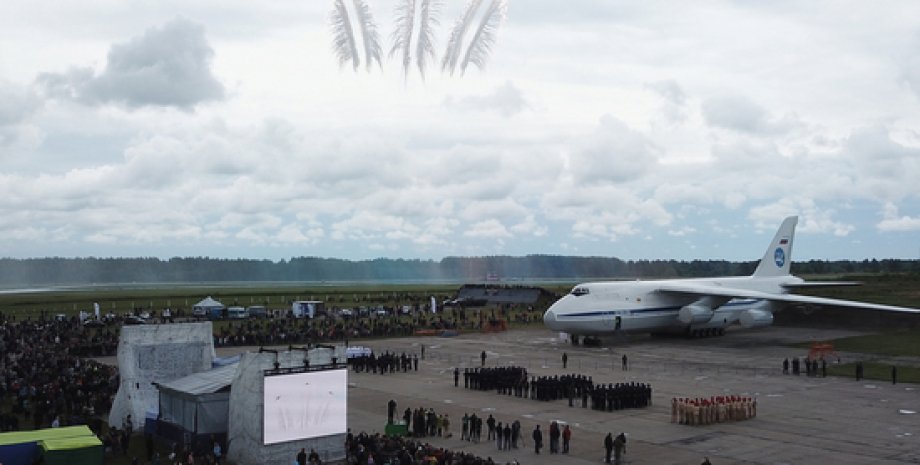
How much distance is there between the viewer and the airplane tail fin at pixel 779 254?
204 feet

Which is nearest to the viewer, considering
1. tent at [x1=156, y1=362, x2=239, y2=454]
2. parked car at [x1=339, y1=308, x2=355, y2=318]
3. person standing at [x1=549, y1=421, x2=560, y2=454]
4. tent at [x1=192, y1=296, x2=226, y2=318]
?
person standing at [x1=549, y1=421, x2=560, y2=454]

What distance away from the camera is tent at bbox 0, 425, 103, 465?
1822 centimetres

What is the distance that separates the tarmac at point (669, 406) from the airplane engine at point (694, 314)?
202 cm

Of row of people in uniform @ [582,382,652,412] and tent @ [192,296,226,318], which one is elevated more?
tent @ [192,296,226,318]

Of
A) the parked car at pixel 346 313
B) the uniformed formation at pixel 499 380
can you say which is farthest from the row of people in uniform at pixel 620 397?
the parked car at pixel 346 313

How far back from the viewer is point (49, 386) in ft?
95.1

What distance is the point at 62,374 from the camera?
32531mm

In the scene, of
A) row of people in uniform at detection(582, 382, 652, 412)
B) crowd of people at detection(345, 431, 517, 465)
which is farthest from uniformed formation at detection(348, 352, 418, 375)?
crowd of people at detection(345, 431, 517, 465)

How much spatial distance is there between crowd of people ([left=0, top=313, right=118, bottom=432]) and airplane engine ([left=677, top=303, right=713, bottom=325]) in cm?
3417

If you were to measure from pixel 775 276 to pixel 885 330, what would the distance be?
8813 mm

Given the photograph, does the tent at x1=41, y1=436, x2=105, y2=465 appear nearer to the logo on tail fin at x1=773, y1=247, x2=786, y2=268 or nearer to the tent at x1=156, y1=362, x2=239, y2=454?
the tent at x1=156, y1=362, x2=239, y2=454

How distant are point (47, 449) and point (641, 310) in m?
38.2

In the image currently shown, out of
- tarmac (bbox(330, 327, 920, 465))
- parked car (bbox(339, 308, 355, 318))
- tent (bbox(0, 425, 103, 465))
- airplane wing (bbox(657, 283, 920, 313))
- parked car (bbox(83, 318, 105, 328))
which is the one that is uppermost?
airplane wing (bbox(657, 283, 920, 313))

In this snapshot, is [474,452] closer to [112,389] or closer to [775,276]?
[112,389]
